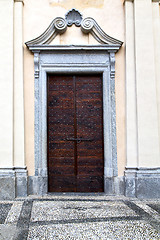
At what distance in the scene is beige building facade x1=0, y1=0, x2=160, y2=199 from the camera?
5.05m

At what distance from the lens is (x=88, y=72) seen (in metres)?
5.43

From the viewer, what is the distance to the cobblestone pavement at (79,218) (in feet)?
10.00

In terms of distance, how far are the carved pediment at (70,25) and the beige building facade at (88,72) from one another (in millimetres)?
20

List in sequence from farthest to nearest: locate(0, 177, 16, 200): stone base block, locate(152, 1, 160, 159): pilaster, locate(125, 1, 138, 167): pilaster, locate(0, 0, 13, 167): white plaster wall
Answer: locate(152, 1, 160, 159): pilaster
locate(125, 1, 138, 167): pilaster
locate(0, 0, 13, 167): white plaster wall
locate(0, 177, 16, 200): stone base block

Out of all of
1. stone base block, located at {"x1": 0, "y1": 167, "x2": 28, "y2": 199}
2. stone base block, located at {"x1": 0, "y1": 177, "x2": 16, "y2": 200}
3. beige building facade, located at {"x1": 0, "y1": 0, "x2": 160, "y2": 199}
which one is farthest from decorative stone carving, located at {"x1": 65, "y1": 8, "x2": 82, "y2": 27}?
stone base block, located at {"x1": 0, "y1": 177, "x2": 16, "y2": 200}

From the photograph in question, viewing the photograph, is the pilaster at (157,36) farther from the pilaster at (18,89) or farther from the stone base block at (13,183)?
the stone base block at (13,183)

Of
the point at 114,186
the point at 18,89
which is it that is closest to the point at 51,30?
the point at 18,89

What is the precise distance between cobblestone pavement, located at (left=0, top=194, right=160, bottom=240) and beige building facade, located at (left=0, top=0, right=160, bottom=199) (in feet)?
1.99

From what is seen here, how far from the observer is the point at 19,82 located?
17.1ft

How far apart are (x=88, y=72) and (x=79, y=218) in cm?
309

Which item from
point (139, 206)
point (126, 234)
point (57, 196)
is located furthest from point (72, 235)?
point (57, 196)

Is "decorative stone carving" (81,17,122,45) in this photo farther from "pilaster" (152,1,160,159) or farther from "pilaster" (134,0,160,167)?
"pilaster" (152,1,160,159)

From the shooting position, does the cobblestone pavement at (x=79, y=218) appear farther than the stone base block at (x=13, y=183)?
No

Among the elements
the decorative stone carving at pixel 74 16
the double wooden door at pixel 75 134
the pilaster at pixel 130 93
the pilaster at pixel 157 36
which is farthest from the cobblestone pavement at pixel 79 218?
the decorative stone carving at pixel 74 16
